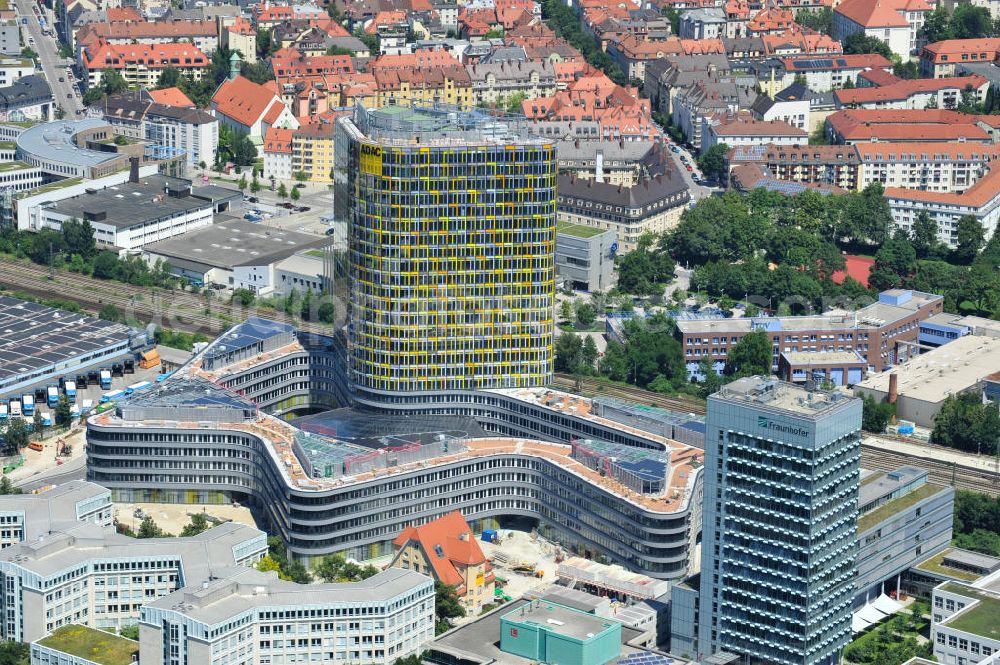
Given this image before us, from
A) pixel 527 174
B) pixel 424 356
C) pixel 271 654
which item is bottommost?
Answer: pixel 271 654

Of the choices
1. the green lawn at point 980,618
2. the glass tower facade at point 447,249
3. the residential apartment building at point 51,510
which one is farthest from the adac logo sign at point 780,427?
the residential apartment building at point 51,510

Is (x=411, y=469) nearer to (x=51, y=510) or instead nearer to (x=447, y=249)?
(x=447, y=249)

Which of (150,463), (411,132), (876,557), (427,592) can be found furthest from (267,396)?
(876,557)

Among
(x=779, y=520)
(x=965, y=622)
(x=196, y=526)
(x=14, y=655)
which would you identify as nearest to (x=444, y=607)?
(x=196, y=526)

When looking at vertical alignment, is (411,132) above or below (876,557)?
above

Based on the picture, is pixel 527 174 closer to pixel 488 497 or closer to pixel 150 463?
pixel 488 497

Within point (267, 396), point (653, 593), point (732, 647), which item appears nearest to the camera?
point (732, 647)
